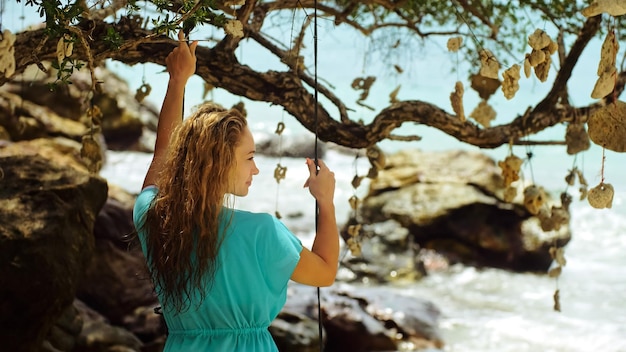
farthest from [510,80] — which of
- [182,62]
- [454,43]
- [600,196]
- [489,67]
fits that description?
[182,62]

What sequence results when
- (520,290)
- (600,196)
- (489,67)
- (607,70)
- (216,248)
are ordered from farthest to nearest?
(520,290) → (489,67) → (600,196) → (607,70) → (216,248)

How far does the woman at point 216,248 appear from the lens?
1.99 metres

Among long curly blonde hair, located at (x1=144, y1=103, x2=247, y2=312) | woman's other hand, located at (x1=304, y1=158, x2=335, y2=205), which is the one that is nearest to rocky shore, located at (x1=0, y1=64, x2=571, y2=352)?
long curly blonde hair, located at (x1=144, y1=103, x2=247, y2=312)

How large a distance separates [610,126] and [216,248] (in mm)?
1133

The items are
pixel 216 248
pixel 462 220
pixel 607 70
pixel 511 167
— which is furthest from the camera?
pixel 462 220

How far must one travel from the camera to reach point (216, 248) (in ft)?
6.50

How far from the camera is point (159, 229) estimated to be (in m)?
2.03

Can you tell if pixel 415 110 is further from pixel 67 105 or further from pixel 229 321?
pixel 67 105

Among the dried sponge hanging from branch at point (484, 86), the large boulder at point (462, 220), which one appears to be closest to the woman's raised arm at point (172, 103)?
the dried sponge hanging from branch at point (484, 86)

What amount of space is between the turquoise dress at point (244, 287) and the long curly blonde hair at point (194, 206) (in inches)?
1.3

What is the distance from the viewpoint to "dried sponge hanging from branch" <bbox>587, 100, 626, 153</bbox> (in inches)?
91.4

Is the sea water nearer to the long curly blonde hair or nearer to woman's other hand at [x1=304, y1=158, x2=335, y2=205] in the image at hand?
woman's other hand at [x1=304, y1=158, x2=335, y2=205]

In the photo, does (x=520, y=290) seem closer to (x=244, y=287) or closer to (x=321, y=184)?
(x=321, y=184)

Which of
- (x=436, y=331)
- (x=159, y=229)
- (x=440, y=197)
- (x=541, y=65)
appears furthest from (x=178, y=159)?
(x=440, y=197)
